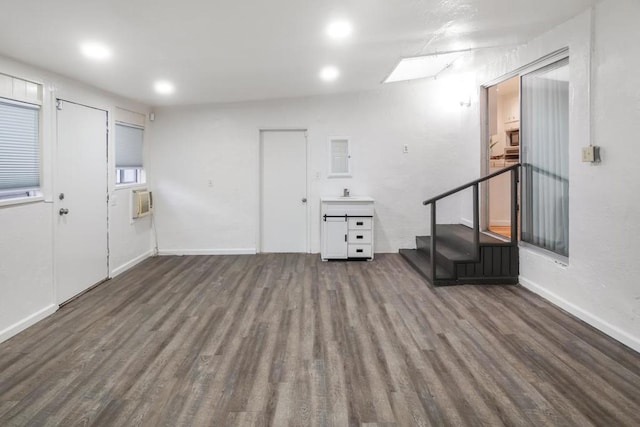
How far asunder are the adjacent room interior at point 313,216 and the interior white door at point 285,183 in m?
0.03

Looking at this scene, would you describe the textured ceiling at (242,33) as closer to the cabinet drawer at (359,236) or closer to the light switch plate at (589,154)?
the light switch plate at (589,154)

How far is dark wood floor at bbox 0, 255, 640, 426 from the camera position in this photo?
2.11 metres

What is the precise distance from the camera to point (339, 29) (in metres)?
3.17

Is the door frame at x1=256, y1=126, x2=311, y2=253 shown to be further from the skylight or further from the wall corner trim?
the skylight

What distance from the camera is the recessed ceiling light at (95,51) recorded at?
3.05 m

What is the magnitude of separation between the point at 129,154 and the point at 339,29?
375 cm

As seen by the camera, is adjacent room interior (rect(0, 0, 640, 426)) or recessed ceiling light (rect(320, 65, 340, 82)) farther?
recessed ceiling light (rect(320, 65, 340, 82))

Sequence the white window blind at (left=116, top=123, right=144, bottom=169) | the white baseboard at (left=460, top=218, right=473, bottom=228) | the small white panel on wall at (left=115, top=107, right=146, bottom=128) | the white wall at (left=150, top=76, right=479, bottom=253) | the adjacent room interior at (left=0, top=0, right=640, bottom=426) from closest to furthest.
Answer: the adjacent room interior at (left=0, top=0, right=640, bottom=426)
the small white panel on wall at (left=115, top=107, right=146, bottom=128)
the white window blind at (left=116, top=123, right=144, bottom=169)
the white baseboard at (left=460, top=218, right=473, bottom=228)
the white wall at (left=150, top=76, right=479, bottom=253)

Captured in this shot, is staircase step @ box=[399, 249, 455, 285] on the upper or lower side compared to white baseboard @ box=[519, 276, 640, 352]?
upper

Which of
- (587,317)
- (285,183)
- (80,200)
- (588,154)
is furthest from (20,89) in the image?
(587,317)

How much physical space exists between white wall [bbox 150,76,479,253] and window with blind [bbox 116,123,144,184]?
1.03 feet

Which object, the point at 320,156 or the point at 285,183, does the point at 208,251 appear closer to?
the point at 285,183

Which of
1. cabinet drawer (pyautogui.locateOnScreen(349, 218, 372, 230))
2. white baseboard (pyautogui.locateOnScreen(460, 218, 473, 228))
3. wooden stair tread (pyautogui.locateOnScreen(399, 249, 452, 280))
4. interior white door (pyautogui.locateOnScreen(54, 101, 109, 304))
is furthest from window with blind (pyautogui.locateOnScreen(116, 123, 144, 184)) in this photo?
white baseboard (pyautogui.locateOnScreen(460, 218, 473, 228))

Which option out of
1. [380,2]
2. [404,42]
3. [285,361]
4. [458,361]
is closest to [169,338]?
[285,361]
